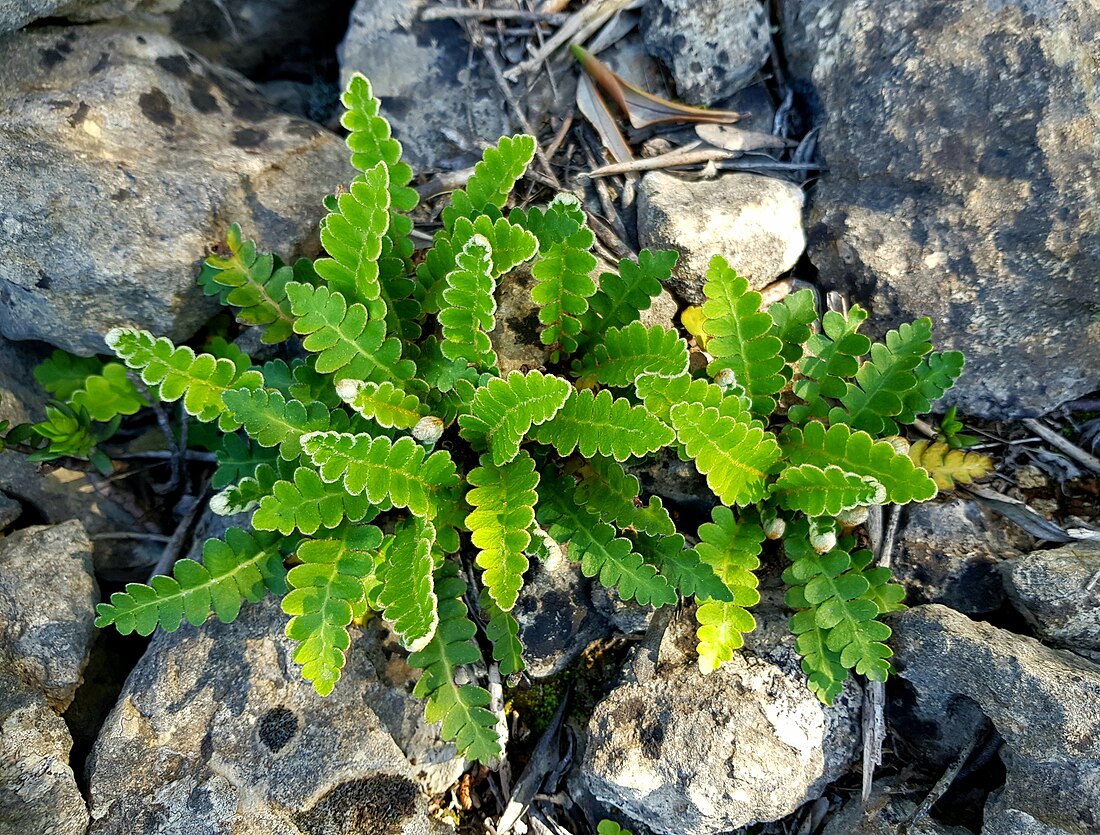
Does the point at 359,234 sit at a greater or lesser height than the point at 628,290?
greater

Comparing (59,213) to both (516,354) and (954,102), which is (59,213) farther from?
(954,102)

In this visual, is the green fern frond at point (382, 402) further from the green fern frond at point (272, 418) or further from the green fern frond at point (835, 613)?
the green fern frond at point (835, 613)

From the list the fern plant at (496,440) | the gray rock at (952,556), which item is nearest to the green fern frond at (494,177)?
the fern plant at (496,440)

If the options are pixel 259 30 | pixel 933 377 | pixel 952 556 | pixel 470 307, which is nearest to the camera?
pixel 470 307

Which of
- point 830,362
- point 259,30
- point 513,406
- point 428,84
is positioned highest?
point 259,30

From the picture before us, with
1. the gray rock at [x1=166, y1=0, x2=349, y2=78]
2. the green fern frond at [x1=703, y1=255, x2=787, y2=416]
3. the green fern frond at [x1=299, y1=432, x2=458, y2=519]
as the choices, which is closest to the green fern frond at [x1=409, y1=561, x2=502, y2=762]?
the green fern frond at [x1=299, y1=432, x2=458, y2=519]

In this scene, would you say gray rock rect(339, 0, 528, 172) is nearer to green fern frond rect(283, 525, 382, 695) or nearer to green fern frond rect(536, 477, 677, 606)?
green fern frond rect(536, 477, 677, 606)

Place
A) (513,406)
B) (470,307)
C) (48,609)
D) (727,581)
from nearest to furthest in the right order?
(513,406) < (470,307) < (727,581) < (48,609)

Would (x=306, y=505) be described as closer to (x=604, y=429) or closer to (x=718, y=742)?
(x=604, y=429)

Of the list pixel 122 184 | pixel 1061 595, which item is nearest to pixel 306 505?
pixel 122 184
